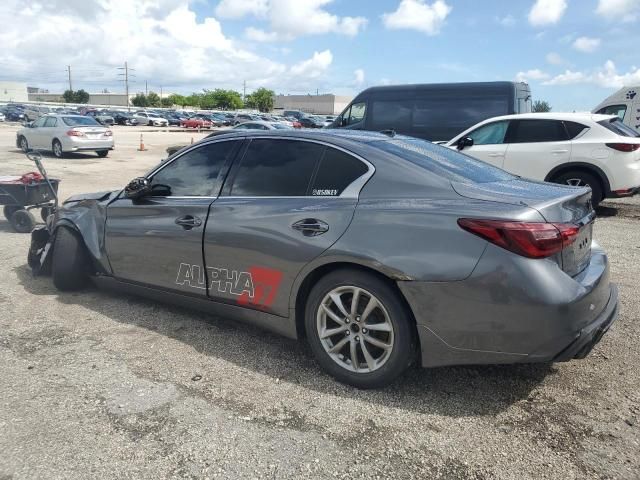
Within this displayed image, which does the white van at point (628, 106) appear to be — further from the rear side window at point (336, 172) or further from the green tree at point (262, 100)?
the green tree at point (262, 100)

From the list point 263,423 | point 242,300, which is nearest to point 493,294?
point 263,423

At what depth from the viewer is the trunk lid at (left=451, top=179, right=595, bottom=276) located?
275 cm

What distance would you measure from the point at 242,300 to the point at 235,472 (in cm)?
132

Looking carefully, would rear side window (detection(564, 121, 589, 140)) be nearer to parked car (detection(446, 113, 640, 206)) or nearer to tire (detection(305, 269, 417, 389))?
parked car (detection(446, 113, 640, 206))

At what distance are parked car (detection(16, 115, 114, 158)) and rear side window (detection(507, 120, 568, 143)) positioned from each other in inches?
580

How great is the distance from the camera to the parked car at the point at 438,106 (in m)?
11.8

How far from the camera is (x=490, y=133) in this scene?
9406mm

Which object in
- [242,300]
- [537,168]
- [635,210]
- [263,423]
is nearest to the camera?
[263,423]

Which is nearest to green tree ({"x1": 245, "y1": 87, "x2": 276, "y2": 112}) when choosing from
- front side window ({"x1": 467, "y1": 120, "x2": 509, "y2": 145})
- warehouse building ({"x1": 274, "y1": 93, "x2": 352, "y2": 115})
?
warehouse building ({"x1": 274, "y1": 93, "x2": 352, "y2": 115})

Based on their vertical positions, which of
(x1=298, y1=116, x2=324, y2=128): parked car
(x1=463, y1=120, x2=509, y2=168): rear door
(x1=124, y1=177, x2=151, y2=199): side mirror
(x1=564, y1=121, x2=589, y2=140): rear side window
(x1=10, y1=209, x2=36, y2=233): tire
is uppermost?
(x1=298, y1=116, x2=324, y2=128): parked car

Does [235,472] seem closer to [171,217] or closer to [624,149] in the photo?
[171,217]

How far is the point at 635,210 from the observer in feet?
31.4

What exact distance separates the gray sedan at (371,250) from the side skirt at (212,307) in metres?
0.01

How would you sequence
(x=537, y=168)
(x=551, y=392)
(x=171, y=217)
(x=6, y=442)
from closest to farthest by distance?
(x=6, y=442) < (x=551, y=392) < (x=171, y=217) < (x=537, y=168)
